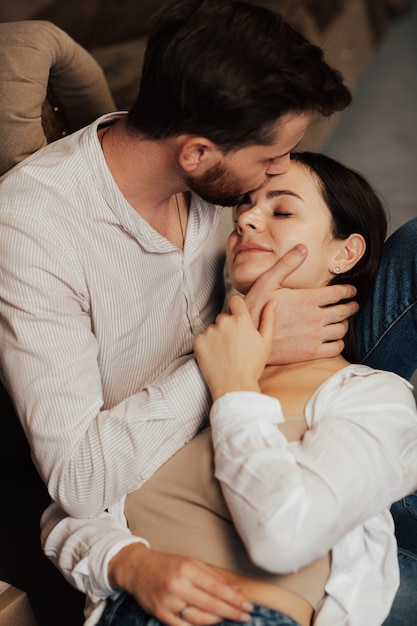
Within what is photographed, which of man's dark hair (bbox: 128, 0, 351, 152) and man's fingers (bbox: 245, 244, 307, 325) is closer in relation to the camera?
man's dark hair (bbox: 128, 0, 351, 152)

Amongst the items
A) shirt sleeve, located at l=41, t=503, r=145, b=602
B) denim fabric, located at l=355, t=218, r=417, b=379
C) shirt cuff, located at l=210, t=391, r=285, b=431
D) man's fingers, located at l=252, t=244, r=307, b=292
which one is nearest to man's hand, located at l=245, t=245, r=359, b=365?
man's fingers, located at l=252, t=244, r=307, b=292

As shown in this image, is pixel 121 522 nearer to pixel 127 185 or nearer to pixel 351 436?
pixel 351 436

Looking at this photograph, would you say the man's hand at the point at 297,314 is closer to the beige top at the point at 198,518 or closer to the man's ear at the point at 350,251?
the man's ear at the point at 350,251

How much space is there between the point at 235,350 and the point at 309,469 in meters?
0.23

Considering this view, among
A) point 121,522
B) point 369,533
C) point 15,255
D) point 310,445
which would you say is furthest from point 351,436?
point 15,255

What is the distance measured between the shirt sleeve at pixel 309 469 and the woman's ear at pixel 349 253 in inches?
12.9

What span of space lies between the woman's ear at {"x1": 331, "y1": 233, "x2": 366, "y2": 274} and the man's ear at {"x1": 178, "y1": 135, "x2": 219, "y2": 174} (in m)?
0.30

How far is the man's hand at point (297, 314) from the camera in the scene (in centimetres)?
130

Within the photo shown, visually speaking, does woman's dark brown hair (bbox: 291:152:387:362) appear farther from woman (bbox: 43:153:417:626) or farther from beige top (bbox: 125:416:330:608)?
beige top (bbox: 125:416:330:608)

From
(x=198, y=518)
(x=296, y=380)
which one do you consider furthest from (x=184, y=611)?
(x=296, y=380)

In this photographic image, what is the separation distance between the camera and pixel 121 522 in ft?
4.02

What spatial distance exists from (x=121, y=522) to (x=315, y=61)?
0.79 meters

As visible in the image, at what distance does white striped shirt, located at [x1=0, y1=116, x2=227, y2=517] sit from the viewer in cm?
115

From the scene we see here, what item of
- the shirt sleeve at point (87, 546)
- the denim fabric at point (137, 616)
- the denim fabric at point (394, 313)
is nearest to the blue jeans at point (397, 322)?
the denim fabric at point (394, 313)
